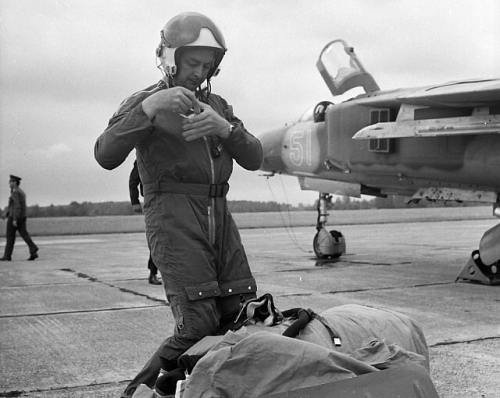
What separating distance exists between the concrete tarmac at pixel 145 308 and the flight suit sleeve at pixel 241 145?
4.84 feet

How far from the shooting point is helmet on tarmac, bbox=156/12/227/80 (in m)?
2.70

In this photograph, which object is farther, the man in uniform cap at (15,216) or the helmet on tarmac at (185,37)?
the man in uniform cap at (15,216)

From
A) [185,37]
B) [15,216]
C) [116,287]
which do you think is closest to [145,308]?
[116,287]

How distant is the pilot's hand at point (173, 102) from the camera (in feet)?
8.28

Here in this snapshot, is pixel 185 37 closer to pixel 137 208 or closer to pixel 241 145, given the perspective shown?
pixel 241 145

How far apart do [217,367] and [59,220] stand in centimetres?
2242

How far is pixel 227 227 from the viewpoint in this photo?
2871 mm

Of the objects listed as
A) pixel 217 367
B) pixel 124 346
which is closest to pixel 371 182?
pixel 124 346

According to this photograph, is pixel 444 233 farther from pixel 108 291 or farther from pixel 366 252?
pixel 108 291

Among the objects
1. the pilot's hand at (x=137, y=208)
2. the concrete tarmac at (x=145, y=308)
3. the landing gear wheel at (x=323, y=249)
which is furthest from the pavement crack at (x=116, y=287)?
the landing gear wheel at (x=323, y=249)

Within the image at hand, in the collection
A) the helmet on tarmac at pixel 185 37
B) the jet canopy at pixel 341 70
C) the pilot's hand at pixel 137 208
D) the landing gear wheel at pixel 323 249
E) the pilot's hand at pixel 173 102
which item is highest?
the jet canopy at pixel 341 70

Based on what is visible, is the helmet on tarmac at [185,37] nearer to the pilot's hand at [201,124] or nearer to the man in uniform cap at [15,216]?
the pilot's hand at [201,124]

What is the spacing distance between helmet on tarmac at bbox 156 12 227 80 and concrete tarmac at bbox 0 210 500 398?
5.87 feet

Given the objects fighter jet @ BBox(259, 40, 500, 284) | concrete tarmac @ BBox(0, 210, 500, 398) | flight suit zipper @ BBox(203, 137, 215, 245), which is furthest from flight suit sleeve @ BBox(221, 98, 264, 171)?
fighter jet @ BBox(259, 40, 500, 284)
